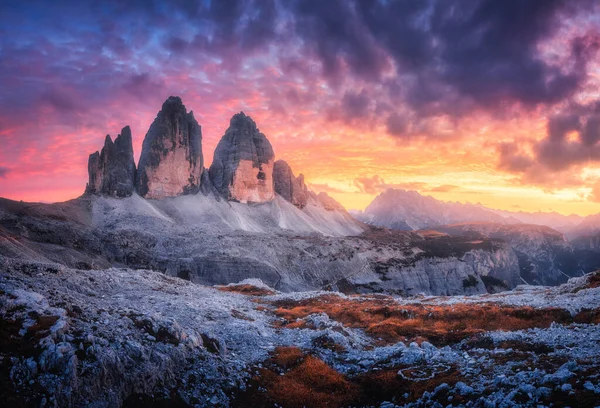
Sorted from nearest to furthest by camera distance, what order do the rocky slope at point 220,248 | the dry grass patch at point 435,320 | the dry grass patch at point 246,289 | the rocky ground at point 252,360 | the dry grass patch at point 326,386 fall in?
the rocky ground at point 252,360
the dry grass patch at point 326,386
the dry grass patch at point 435,320
the dry grass patch at point 246,289
the rocky slope at point 220,248

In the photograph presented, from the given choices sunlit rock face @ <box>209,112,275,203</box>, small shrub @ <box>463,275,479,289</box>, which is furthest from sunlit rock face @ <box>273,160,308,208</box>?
small shrub @ <box>463,275,479,289</box>

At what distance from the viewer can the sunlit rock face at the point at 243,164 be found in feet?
537

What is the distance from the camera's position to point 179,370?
1706 centimetres

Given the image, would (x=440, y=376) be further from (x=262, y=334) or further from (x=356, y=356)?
(x=262, y=334)

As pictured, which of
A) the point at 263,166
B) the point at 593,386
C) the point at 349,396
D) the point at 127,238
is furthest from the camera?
the point at 263,166

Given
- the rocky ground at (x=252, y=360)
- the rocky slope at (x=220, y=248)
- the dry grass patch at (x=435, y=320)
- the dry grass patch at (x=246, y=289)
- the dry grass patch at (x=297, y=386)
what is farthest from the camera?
the rocky slope at (x=220, y=248)

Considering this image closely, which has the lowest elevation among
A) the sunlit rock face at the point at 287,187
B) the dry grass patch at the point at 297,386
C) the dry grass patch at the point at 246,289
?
the dry grass patch at the point at 246,289

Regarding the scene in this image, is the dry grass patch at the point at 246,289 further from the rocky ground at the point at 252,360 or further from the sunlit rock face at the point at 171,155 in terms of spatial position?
the sunlit rock face at the point at 171,155

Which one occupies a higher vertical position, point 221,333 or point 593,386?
point 593,386

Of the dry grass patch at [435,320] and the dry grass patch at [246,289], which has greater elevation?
the dry grass patch at [435,320]

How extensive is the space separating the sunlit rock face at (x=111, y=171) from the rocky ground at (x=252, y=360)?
356 feet

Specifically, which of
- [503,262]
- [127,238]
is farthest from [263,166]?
[503,262]

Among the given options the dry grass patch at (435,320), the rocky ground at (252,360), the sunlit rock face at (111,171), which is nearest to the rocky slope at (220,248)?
the sunlit rock face at (111,171)

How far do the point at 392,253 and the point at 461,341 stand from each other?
118 m
